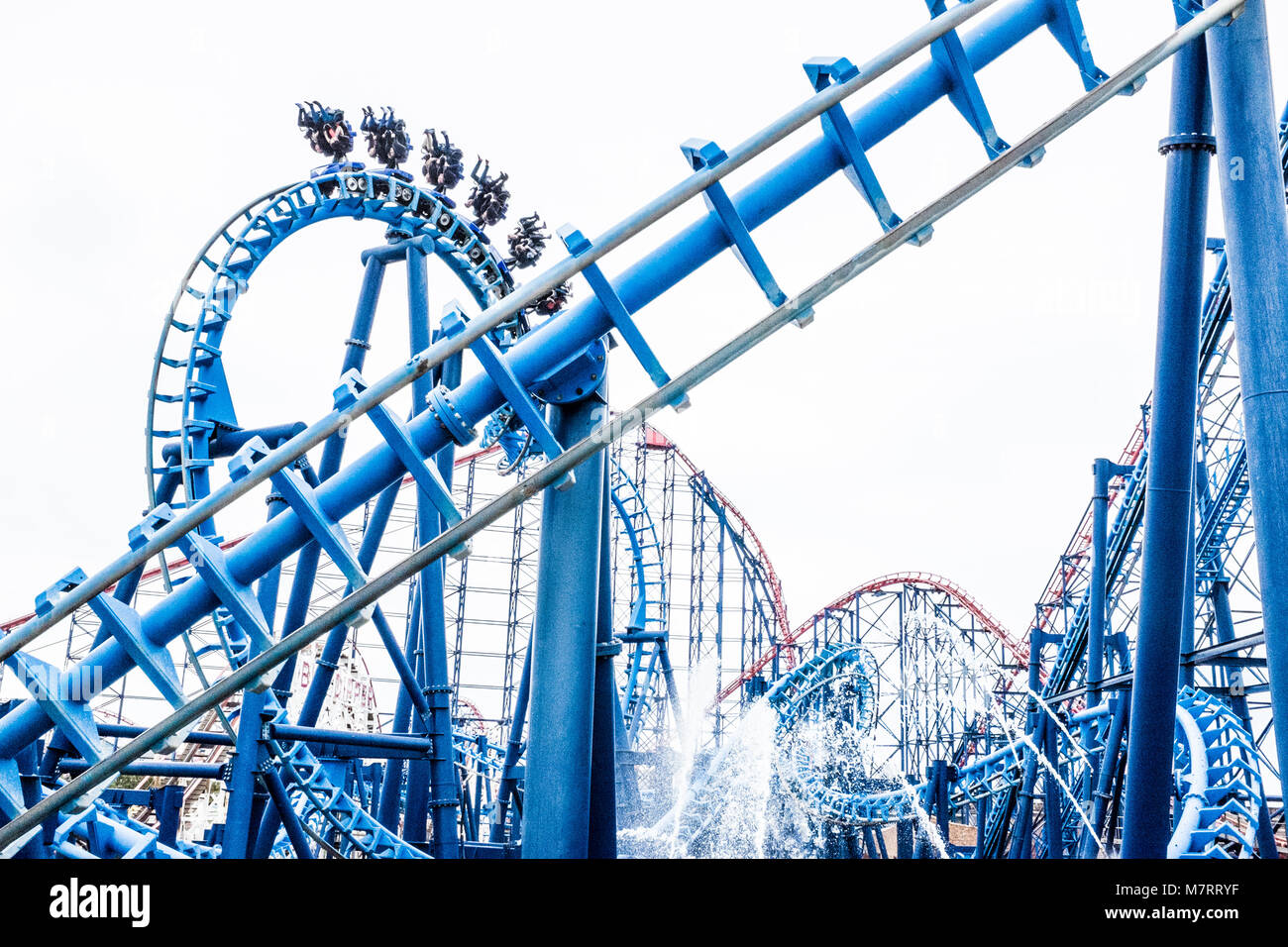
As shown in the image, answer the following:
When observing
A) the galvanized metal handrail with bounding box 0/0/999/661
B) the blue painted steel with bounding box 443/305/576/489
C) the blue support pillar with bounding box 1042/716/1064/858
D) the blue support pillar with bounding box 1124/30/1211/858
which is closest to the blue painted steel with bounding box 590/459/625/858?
the blue painted steel with bounding box 443/305/576/489

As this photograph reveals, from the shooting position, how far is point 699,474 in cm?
1964

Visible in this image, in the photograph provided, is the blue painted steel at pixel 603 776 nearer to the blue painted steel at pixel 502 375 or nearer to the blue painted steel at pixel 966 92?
the blue painted steel at pixel 502 375

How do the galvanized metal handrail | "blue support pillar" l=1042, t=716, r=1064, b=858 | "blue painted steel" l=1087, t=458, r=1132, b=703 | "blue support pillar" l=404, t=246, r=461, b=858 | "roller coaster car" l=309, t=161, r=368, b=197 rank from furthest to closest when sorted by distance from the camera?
"blue support pillar" l=1042, t=716, r=1064, b=858 → "blue painted steel" l=1087, t=458, r=1132, b=703 → "roller coaster car" l=309, t=161, r=368, b=197 → "blue support pillar" l=404, t=246, r=461, b=858 → the galvanized metal handrail

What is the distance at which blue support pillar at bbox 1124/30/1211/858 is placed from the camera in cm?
402

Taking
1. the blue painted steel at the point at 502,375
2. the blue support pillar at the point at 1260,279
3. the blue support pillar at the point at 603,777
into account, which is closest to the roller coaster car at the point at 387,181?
the blue support pillar at the point at 603,777

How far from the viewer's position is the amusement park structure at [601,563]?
2.91 meters

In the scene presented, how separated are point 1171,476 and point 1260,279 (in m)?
1.05

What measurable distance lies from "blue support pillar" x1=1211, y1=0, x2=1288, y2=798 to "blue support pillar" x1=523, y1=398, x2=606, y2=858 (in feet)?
5.59

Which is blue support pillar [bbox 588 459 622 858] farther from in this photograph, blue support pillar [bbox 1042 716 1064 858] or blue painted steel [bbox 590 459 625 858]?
blue support pillar [bbox 1042 716 1064 858]

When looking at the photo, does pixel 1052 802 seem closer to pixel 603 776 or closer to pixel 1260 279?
pixel 603 776

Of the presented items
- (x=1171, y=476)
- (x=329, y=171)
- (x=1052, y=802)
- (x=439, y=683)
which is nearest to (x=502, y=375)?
(x=1171, y=476)
